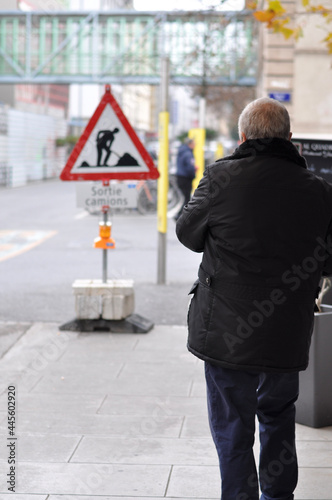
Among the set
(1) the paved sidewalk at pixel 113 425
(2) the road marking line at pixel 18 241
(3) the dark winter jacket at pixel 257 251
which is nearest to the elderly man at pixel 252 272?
(3) the dark winter jacket at pixel 257 251

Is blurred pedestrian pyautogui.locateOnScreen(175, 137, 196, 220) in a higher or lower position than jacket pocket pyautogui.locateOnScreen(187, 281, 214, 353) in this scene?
lower

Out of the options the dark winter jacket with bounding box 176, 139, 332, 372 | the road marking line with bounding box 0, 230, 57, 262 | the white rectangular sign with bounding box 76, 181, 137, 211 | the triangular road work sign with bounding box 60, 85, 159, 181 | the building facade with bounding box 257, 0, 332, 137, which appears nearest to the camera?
the dark winter jacket with bounding box 176, 139, 332, 372

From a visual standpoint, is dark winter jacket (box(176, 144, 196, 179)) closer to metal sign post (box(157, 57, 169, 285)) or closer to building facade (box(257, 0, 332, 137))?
building facade (box(257, 0, 332, 137))

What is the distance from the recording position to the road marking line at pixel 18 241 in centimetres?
1398

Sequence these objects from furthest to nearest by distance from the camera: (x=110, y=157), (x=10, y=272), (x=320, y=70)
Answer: (x=320, y=70) → (x=10, y=272) → (x=110, y=157)

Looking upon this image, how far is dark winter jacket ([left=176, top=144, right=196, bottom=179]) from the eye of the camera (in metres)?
19.0

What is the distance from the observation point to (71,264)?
40.9 ft

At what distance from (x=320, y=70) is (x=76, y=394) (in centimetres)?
1552

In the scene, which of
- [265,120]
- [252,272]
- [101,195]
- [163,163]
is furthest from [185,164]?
[252,272]

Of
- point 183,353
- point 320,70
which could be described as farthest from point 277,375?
point 320,70

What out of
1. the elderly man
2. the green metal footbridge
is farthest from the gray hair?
the green metal footbridge

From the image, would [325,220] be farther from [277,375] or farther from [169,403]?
[169,403]

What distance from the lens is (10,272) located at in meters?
11.7

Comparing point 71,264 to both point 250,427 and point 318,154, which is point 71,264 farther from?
point 250,427
